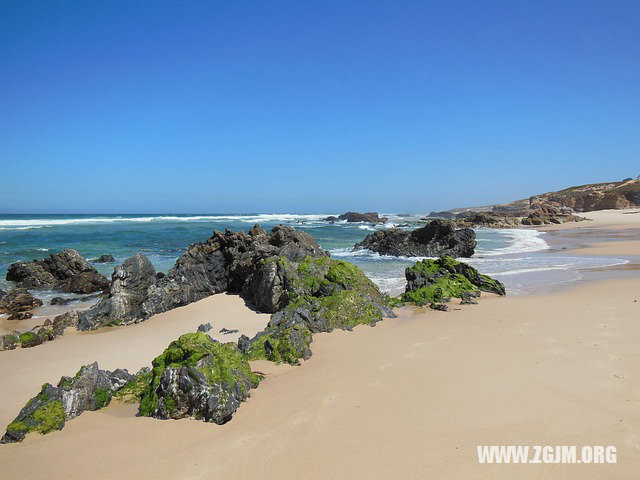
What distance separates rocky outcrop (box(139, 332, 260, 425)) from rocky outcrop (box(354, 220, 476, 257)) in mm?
21639

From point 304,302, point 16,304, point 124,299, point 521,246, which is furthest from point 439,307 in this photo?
point 521,246

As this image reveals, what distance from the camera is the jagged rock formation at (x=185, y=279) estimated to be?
10.7 metres

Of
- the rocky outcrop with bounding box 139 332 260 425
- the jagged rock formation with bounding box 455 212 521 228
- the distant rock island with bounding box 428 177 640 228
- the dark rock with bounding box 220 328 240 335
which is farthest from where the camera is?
the distant rock island with bounding box 428 177 640 228

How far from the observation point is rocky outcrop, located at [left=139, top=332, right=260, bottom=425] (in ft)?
14.3

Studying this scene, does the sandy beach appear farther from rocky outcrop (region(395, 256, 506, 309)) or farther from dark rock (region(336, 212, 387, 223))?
dark rock (region(336, 212, 387, 223))

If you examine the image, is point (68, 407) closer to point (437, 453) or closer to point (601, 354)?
point (437, 453)

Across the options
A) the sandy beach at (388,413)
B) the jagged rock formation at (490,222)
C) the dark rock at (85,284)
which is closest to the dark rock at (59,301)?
the dark rock at (85,284)

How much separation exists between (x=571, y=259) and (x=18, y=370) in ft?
73.6

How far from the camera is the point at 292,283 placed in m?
9.87

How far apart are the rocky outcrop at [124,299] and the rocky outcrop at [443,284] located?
7.71 meters

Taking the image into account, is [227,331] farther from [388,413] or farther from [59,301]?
[59,301]

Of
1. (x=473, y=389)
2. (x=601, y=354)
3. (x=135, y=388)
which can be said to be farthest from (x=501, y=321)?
(x=135, y=388)

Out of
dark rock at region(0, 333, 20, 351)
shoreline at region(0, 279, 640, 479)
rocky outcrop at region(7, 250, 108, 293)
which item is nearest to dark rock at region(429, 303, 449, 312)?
shoreline at region(0, 279, 640, 479)

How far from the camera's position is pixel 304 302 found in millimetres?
8633
